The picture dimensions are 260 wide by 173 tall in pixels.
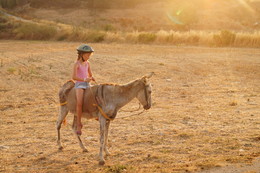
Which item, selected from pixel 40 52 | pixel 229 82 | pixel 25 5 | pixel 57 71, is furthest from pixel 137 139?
pixel 25 5

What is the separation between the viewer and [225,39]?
101ft

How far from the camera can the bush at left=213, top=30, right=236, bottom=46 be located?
30750 millimetres

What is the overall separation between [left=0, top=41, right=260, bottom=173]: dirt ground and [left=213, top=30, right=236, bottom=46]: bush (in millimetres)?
9278

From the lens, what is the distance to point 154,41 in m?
33.0

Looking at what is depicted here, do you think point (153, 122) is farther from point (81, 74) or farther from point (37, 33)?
point (37, 33)

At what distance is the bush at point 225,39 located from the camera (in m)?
30.8

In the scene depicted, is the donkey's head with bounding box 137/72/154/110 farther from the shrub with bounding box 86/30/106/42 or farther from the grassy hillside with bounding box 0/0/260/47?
the shrub with bounding box 86/30/106/42

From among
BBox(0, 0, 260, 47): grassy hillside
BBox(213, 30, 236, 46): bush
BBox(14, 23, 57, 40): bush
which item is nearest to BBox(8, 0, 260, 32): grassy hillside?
BBox(0, 0, 260, 47): grassy hillside

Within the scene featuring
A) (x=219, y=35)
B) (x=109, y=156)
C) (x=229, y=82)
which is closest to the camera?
(x=109, y=156)

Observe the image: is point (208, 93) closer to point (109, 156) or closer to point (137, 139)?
point (137, 139)

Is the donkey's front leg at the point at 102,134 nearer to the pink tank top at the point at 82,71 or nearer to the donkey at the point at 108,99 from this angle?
the donkey at the point at 108,99

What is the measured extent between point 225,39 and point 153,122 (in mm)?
21961

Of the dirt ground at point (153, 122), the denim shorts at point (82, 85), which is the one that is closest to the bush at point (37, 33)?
the dirt ground at point (153, 122)

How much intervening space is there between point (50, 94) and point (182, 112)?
210 inches
